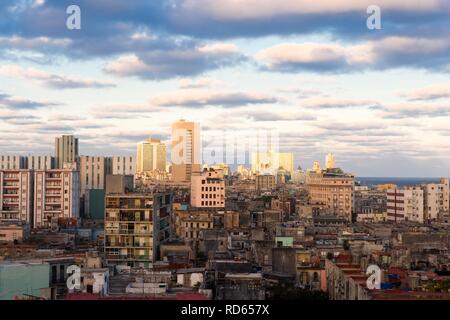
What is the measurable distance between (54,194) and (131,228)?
65.4ft

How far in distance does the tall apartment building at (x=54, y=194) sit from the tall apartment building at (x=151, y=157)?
51.4m

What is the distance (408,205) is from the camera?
5672cm

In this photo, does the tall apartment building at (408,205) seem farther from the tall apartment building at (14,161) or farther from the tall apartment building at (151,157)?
the tall apartment building at (151,157)

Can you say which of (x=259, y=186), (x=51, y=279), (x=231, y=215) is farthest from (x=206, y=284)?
(x=259, y=186)

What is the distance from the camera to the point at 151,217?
87.0 feet

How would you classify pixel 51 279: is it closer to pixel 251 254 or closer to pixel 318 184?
pixel 251 254

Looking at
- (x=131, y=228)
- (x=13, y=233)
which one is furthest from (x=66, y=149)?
(x=131, y=228)

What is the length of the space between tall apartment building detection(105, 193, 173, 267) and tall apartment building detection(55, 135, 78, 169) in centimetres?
3316

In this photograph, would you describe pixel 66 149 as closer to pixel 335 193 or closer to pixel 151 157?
pixel 335 193

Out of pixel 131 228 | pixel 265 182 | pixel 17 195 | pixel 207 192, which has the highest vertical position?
pixel 265 182

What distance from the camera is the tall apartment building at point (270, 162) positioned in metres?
95.1
